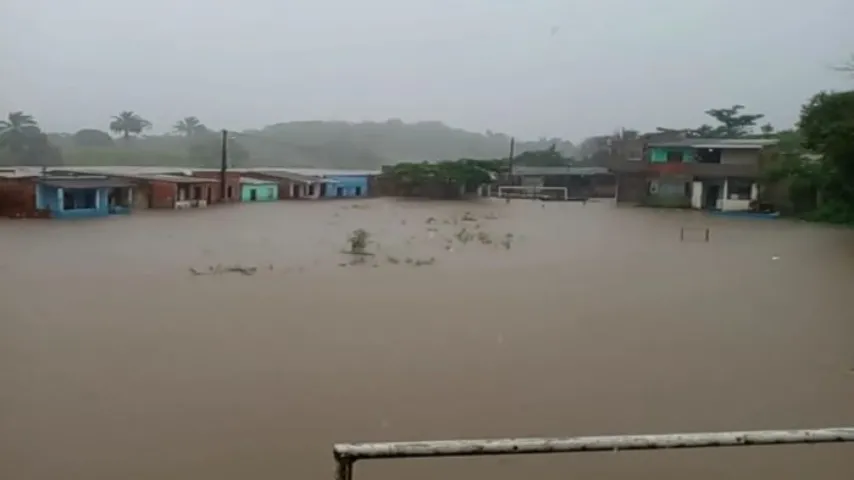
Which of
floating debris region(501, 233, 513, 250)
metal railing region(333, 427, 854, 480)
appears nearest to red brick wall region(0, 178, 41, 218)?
floating debris region(501, 233, 513, 250)

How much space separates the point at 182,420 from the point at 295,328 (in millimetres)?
1896

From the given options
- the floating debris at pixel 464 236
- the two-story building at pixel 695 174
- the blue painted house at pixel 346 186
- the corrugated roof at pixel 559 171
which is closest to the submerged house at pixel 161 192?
the blue painted house at pixel 346 186

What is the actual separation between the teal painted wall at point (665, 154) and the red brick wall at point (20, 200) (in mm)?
15140

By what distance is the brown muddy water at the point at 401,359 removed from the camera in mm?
3031

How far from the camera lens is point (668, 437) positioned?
1.30m

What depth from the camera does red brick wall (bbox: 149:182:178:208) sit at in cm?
1667

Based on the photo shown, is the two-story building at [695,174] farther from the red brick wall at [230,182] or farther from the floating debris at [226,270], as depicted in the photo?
the floating debris at [226,270]

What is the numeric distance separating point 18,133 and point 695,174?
49.9 ft

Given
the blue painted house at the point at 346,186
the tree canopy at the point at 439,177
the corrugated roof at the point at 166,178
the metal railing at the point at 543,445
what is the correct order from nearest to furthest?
the metal railing at the point at 543,445 → the corrugated roof at the point at 166,178 → the tree canopy at the point at 439,177 → the blue painted house at the point at 346,186

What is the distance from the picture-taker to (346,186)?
24.6 metres

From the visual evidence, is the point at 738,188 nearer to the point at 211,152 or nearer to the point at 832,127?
the point at 832,127

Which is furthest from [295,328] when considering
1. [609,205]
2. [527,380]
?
[609,205]

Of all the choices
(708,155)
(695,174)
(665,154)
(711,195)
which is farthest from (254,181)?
(708,155)

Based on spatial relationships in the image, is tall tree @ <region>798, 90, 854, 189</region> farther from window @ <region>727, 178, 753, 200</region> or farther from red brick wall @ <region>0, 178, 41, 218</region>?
red brick wall @ <region>0, 178, 41, 218</region>
